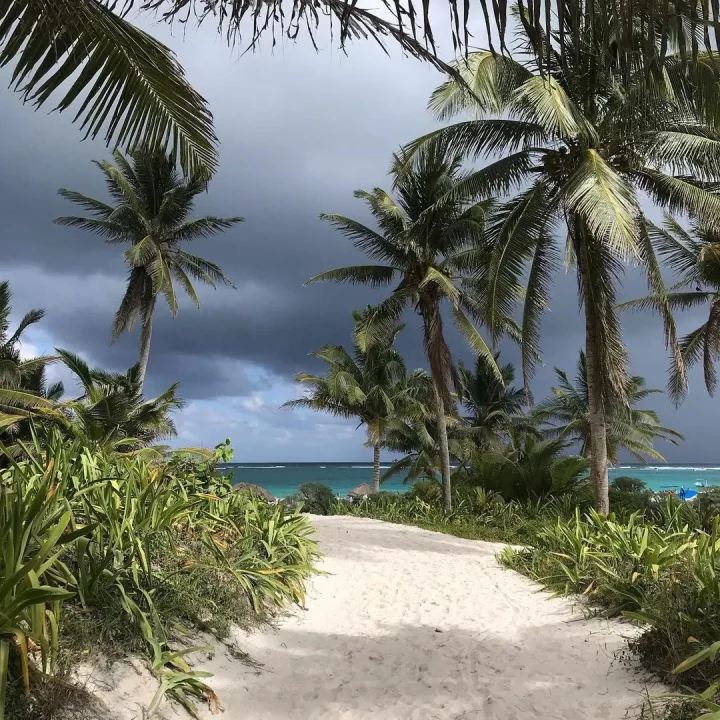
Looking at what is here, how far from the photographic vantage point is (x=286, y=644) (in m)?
4.90

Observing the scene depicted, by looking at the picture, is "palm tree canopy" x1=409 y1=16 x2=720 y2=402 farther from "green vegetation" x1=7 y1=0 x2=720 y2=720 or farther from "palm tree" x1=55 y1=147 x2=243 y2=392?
"palm tree" x1=55 y1=147 x2=243 y2=392

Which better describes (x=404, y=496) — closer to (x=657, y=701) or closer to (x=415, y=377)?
(x=415, y=377)

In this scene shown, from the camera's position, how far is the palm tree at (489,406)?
27984 millimetres

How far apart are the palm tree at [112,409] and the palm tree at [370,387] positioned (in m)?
6.43

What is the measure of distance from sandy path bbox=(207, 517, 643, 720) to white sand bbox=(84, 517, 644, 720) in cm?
1

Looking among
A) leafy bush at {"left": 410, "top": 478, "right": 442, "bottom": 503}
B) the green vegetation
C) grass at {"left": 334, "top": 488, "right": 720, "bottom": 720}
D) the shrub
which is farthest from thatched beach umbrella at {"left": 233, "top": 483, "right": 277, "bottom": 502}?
the shrub

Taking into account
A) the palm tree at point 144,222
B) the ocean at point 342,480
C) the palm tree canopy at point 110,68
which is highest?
the palm tree at point 144,222

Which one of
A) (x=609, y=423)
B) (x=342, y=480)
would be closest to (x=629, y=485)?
(x=609, y=423)

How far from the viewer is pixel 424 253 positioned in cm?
1596

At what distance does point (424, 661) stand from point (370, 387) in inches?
726

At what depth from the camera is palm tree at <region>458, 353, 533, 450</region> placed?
2798 centimetres

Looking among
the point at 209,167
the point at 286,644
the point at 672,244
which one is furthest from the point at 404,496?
the point at 209,167

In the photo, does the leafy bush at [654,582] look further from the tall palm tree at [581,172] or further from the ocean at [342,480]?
the ocean at [342,480]

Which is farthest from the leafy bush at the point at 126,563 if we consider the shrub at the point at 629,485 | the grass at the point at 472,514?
the shrub at the point at 629,485
